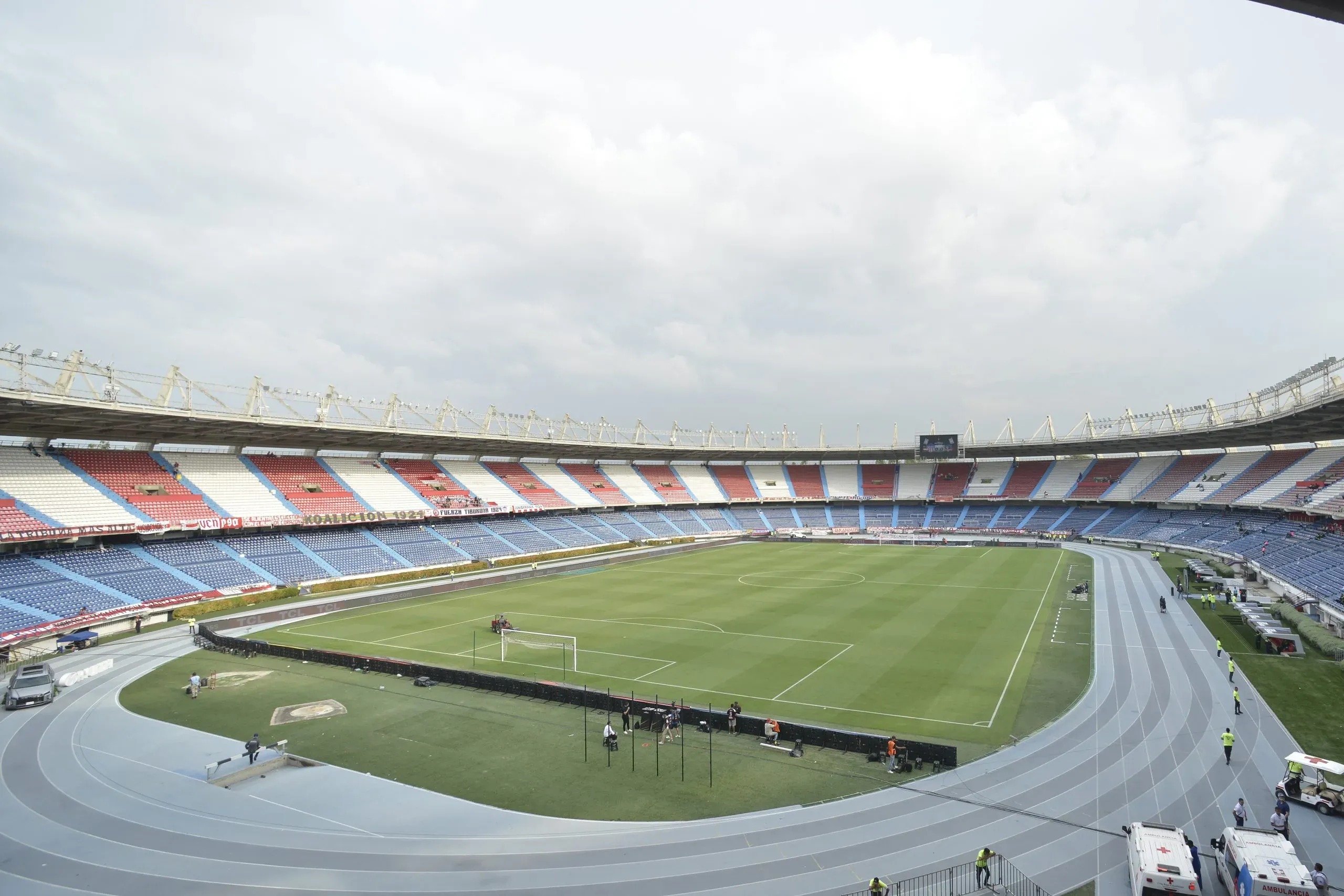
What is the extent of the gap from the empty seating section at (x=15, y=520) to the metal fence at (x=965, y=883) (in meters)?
43.5

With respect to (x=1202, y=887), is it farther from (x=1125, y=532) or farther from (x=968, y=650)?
(x=1125, y=532)

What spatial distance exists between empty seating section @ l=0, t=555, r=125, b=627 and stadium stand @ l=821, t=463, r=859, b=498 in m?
75.8

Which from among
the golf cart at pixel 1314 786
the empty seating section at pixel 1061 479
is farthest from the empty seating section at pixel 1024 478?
the golf cart at pixel 1314 786

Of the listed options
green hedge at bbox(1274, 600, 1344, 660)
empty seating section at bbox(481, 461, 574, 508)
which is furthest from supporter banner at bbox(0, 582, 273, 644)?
green hedge at bbox(1274, 600, 1344, 660)

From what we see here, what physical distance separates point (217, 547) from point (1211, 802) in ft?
163

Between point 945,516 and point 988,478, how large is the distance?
10.4m

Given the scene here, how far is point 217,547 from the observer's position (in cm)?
4288

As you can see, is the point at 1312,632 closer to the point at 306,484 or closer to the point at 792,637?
the point at 792,637

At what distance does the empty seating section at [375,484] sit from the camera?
55312mm

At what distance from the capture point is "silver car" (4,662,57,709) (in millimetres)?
21406

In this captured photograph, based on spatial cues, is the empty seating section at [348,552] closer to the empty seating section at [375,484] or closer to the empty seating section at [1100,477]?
the empty seating section at [375,484]

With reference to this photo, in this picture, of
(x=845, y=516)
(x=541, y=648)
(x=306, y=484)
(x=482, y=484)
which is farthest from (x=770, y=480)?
(x=541, y=648)

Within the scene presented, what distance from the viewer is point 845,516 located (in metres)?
84.9

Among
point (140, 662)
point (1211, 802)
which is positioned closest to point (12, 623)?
point (140, 662)
